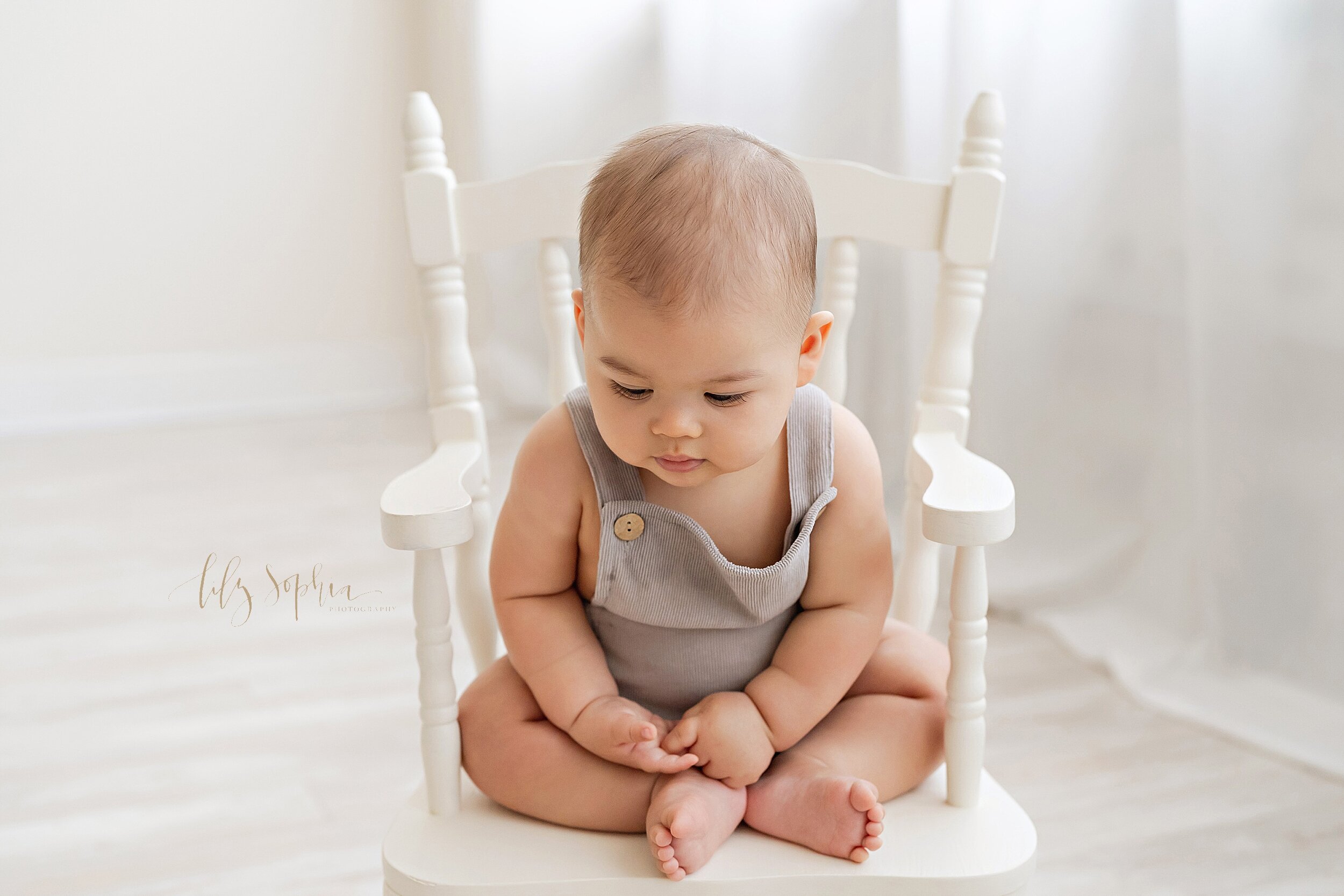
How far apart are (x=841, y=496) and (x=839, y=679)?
12 cm

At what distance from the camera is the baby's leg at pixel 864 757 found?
2.43 ft

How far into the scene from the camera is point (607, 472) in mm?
833

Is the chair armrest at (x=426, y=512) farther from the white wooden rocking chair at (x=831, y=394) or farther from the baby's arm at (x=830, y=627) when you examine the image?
the baby's arm at (x=830, y=627)

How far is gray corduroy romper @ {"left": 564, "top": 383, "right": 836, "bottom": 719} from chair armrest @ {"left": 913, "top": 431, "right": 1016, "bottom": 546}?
0.28 ft

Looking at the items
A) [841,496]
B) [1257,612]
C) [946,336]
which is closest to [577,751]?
[841,496]

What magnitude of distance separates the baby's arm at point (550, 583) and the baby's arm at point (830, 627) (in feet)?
0.21

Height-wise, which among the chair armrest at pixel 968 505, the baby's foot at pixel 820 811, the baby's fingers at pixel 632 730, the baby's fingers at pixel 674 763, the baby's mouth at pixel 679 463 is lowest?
the baby's foot at pixel 820 811

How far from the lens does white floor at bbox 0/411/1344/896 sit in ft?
4.03

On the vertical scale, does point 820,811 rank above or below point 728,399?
below

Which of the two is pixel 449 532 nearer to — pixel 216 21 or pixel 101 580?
pixel 101 580

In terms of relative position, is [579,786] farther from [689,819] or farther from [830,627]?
[830,627]

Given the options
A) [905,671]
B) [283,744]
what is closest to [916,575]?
[905,671]

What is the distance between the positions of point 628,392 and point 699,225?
11 centimetres

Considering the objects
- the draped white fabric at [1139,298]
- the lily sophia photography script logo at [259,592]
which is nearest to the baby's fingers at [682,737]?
the draped white fabric at [1139,298]
